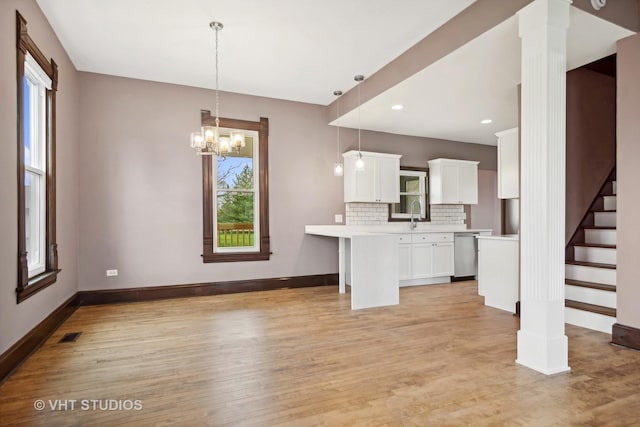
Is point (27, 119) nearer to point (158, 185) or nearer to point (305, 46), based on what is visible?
point (158, 185)

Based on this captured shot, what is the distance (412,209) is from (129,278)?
4790mm

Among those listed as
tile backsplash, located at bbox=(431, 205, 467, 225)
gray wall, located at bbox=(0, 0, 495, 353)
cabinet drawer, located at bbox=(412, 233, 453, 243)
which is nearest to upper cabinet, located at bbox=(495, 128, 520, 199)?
cabinet drawer, located at bbox=(412, 233, 453, 243)

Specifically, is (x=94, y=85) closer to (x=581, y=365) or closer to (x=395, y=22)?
(x=395, y=22)

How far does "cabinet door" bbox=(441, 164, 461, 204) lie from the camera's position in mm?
6676

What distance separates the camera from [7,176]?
102 inches

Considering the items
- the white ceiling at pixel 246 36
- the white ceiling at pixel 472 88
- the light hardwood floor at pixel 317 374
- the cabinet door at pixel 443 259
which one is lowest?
the light hardwood floor at pixel 317 374

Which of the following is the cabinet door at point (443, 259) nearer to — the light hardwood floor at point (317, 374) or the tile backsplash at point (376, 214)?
the tile backsplash at point (376, 214)

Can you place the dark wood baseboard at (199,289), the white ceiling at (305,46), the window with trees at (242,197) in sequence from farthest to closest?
the window with trees at (242,197) < the dark wood baseboard at (199,289) < the white ceiling at (305,46)

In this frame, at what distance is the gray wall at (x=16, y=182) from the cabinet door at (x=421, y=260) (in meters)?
4.84

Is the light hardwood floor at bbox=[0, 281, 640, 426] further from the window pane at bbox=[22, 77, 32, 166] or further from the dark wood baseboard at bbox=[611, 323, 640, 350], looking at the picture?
the window pane at bbox=[22, 77, 32, 166]

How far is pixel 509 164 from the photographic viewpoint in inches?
181

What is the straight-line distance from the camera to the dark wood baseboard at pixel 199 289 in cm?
461

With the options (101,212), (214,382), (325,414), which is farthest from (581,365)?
(101,212)

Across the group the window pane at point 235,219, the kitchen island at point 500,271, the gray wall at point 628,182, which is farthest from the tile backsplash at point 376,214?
the gray wall at point 628,182
